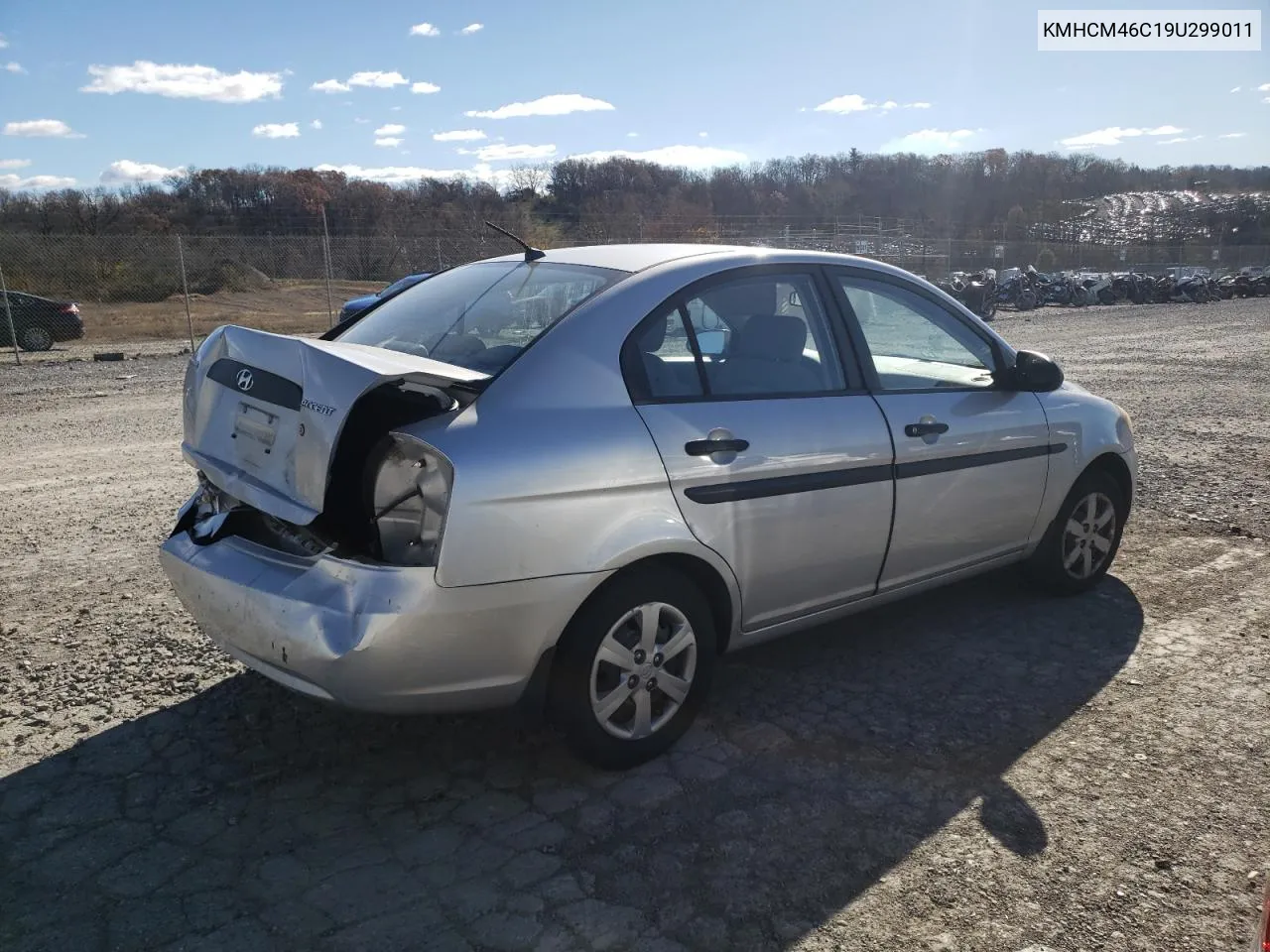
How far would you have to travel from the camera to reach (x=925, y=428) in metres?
3.99

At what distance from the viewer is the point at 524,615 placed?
2936 millimetres

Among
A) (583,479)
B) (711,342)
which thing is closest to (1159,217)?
(711,342)

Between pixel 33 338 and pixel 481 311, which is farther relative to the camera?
pixel 33 338

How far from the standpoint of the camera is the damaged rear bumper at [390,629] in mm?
2795

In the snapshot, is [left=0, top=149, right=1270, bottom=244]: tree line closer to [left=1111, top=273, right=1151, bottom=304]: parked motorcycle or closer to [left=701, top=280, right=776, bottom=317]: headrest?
[left=1111, top=273, right=1151, bottom=304]: parked motorcycle

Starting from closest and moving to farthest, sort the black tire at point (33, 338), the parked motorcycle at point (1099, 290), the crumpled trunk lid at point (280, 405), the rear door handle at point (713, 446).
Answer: the crumpled trunk lid at point (280, 405)
the rear door handle at point (713, 446)
the black tire at point (33, 338)
the parked motorcycle at point (1099, 290)

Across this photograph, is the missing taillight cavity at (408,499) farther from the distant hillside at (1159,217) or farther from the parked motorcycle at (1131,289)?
the distant hillside at (1159,217)

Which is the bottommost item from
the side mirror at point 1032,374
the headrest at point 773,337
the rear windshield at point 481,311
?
the side mirror at point 1032,374

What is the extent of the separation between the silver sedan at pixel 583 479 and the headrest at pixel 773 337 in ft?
0.04

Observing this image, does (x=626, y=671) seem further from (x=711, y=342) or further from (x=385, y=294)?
(x=385, y=294)

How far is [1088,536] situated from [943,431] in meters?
1.43

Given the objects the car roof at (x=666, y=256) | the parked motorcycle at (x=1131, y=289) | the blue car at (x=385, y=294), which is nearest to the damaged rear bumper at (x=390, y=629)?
the car roof at (x=666, y=256)

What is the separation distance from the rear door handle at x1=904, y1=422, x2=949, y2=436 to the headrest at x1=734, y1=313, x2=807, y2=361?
545 mm

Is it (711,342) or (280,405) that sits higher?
(711,342)
